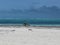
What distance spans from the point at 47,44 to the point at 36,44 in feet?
1.67

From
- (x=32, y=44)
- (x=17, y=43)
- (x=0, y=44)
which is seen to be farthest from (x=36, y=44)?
(x=0, y=44)

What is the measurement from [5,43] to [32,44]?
4.14 ft

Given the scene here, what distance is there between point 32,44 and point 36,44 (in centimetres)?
18

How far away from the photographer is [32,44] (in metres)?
10.7

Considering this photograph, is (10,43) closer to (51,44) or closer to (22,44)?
(22,44)

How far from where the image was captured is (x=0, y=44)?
34.1 feet

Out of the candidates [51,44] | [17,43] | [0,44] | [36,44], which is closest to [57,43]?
[51,44]

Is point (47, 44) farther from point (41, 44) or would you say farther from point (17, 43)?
point (17, 43)

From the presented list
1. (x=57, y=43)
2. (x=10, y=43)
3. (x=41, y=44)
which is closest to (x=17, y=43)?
(x=10, y=43)

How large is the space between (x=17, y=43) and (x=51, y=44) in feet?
5.22

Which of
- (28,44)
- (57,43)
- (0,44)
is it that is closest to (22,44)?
(28,44)

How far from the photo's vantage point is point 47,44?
35.1 feet

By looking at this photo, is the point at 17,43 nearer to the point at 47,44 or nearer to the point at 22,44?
the point at 22,44

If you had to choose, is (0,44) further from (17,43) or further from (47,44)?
(47,44)
